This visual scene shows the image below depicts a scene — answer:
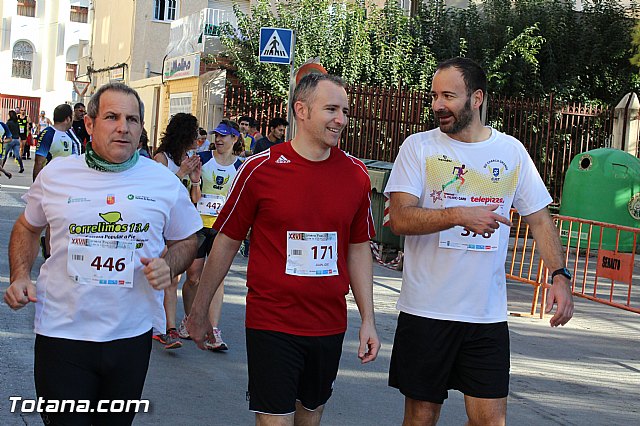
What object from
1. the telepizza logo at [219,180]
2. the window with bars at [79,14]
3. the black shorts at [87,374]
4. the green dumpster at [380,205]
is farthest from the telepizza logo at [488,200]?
the window with bars at [79,14]

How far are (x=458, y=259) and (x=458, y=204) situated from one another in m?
0.27

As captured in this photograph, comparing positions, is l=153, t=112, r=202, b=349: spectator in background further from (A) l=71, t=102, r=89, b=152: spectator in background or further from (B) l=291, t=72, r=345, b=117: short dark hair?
(A) l=71, t=102, r=89, b=152: spectator in background

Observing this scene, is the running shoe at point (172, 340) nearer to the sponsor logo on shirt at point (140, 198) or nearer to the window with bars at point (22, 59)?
the sponsor logo on shirt at point (140, 198)

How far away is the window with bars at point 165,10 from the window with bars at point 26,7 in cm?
3167

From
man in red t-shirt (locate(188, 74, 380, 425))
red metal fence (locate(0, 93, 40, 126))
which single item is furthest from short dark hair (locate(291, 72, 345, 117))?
red metal fence (locate(0, 93, 40, 126))

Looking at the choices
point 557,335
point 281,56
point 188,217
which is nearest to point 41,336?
point 188,217

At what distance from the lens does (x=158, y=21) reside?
147 feet

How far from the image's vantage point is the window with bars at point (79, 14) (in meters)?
72.9

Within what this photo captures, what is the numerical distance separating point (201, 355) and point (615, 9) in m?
21.4

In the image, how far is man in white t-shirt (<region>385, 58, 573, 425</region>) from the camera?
504 cm

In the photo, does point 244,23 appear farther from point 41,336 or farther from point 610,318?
point 41,336

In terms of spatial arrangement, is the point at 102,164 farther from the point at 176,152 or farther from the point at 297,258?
the point at 176,152

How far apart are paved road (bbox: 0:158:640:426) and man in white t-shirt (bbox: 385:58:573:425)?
185cm

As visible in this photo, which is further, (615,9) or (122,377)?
(615,9)
